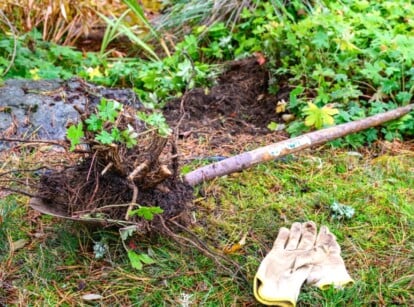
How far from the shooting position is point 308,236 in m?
2.43

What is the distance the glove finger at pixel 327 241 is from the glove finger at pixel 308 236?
23mm

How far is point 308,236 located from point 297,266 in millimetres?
243

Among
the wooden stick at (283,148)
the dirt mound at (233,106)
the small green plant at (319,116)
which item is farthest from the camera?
the dirt mound at (233,106)

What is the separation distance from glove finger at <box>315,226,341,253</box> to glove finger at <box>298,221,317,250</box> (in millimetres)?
23

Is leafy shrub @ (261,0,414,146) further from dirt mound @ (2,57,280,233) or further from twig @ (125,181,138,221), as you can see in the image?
twig @ (125,181,138,221)

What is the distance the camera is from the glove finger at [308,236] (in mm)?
2369

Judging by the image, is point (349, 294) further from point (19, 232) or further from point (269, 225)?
point (19, 232)

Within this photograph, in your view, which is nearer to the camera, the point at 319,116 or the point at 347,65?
the point at 319,116

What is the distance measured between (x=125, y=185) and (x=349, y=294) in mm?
970

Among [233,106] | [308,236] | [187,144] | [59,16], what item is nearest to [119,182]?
[308,236]

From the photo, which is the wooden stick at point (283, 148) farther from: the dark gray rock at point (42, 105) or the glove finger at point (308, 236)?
the dark gray rock at point (42, 105)

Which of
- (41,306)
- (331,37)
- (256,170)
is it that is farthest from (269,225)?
(331,37)

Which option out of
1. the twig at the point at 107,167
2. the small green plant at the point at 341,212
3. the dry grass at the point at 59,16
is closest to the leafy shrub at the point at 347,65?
the small green plant at the point at 341,212

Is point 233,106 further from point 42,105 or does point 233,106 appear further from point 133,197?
point 133,197
